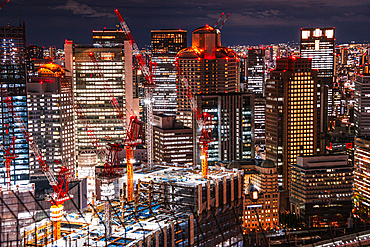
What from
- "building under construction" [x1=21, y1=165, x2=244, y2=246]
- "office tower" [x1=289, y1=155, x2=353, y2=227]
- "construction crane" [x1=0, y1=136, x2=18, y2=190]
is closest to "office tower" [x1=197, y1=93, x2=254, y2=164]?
"office tower" [x1=289, y1=155, x2=353, y2=227]

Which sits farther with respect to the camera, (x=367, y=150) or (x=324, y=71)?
(x=324, y=71)

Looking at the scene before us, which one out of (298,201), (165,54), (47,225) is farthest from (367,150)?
(165,54)

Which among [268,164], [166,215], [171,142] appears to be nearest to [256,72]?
[171,142]

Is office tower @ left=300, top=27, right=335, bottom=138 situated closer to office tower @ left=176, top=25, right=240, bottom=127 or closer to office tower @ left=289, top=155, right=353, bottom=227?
office tower @ left=176, top=25, right=240, bottom=127

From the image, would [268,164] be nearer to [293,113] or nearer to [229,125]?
[293,113]

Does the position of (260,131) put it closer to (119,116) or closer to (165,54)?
(165,54)

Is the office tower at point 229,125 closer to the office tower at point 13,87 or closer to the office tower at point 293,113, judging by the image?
the office tower at point 293,113
